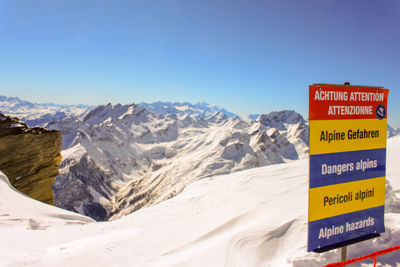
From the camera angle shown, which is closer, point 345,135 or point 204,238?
point 345,135

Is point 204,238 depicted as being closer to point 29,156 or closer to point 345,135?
point 345,135

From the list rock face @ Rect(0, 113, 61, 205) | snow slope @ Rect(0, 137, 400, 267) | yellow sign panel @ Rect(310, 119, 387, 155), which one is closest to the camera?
yellow sign panel @ Rect(310, 119, 387, 155)

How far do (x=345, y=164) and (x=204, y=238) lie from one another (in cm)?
476

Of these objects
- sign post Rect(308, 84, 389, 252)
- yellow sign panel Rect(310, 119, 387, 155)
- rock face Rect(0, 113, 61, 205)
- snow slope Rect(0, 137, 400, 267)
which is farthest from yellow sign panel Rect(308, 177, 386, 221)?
rock face Rect(0, 113, 61, 205)

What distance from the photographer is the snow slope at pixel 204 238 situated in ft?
17.6

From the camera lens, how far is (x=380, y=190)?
4.11m

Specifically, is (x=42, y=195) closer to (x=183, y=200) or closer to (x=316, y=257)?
(x=183, y=200)

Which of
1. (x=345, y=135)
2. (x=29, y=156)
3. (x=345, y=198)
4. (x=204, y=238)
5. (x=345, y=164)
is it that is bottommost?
(x=204, y=238)

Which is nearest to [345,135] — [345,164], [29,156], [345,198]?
[345,164]

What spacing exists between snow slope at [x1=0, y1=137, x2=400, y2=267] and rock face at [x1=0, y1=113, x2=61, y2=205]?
13.0 meters

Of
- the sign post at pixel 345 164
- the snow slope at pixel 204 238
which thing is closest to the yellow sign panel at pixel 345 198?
the sign post at pixel 345 164

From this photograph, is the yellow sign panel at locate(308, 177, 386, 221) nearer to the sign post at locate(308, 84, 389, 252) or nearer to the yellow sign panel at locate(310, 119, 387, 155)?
the sign post at locate(308, 84, 389, 252)

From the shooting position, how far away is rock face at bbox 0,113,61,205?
20797 mm

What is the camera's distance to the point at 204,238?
6891mm
